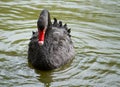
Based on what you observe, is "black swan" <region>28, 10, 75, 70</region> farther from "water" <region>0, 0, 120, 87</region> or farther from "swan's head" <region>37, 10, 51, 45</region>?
"water" <region>0, 0, 120, 87</region>

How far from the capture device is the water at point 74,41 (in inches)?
277

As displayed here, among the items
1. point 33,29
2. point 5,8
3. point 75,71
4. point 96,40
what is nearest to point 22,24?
point 33,29

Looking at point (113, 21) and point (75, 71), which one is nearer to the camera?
point (75, 71)

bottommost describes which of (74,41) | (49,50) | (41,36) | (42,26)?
(74,41)

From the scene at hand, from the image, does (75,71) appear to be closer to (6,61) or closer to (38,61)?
(38,61)

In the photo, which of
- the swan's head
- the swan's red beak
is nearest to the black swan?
the swan's head

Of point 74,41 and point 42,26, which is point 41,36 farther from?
point 74,41

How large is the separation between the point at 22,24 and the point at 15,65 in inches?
91.8

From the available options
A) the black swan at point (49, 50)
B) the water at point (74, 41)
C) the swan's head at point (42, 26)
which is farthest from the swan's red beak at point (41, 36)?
the water at point (74, 41)

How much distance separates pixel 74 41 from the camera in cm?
887

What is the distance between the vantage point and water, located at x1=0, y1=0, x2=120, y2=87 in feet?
23.0

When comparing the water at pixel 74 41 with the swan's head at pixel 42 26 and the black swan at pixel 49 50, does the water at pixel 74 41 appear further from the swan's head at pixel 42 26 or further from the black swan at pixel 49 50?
the swan's head at pixel 42 26

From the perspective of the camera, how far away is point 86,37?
8969 millimetres

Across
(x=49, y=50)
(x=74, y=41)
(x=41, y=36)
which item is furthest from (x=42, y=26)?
(x=74, y=41)
